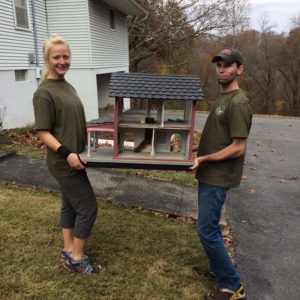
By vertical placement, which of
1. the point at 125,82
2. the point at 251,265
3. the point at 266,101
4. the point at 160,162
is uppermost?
the point at 125,82

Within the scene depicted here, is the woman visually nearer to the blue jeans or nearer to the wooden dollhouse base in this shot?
the wooden dollhouse base

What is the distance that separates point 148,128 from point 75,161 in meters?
0.97

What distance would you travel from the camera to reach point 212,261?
11.0 feet

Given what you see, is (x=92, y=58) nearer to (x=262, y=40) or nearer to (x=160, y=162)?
(x=160, y=162)

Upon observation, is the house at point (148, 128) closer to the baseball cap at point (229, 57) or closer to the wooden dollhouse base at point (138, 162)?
the wooden dollhouse base at point (138, 162)

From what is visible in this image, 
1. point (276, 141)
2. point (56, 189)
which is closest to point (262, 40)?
point (276, 141)

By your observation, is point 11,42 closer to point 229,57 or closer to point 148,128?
point 148,128

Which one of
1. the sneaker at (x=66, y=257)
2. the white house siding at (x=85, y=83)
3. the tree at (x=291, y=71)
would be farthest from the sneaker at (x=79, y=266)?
the tree at (x=291, y=71)

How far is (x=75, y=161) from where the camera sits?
120 inches

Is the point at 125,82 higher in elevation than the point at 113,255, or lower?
higher

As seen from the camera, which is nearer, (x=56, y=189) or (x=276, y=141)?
(x=56, y=189)

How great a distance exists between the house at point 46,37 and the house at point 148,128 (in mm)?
8660

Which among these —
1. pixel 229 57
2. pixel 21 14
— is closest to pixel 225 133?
pixel 229 57

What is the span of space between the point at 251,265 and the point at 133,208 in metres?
1.97
